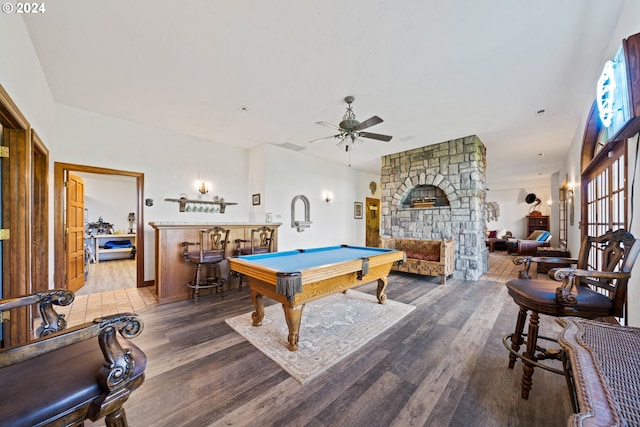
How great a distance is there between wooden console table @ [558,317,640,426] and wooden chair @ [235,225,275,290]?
3.63 metres

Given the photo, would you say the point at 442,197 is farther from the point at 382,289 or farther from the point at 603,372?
the point at 603,372

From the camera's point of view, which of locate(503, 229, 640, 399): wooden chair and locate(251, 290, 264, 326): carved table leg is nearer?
locate(503, 229, 640, 399): wooden chair

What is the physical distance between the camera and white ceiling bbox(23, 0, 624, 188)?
6.60ft

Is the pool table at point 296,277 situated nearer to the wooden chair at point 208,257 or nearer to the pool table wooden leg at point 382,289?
the pool table wooden leg at point 382,289

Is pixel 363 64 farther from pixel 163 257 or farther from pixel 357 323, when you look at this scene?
pixel 163 257

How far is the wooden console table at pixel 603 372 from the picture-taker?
0.58 metres

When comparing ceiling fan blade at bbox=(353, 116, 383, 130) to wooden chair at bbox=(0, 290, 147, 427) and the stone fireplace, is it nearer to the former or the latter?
wooden chair at bbox=(0, 290, 147, 427)

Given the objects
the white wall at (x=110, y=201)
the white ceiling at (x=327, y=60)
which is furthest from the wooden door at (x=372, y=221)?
the white wall at (x=110, y=201)

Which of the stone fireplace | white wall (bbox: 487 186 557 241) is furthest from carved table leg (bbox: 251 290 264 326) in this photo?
white wall (bbox: 487 186 557 241)

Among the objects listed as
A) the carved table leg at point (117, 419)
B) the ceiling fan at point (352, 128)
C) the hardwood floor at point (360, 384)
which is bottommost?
the hardwood floor at point (360, 384)

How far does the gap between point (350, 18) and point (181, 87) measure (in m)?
2.35

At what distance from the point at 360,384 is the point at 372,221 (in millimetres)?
7208

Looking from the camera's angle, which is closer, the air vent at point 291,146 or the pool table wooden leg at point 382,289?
the pool table wooden leg at point 382,289

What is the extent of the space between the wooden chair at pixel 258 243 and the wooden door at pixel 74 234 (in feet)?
8.60
